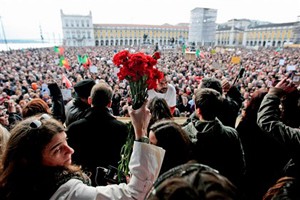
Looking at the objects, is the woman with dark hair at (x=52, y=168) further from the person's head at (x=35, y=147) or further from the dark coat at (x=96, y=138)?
the dark coat at (x=96, y=138)

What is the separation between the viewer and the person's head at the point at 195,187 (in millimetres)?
544

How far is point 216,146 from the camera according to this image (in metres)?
1.83

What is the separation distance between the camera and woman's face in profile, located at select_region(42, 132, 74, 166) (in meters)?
1.20

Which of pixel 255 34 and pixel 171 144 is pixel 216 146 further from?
pixel 255 34

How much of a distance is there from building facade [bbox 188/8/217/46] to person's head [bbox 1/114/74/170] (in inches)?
2600

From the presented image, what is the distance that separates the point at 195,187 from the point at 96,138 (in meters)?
1.82

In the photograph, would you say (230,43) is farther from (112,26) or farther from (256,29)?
(112,26)

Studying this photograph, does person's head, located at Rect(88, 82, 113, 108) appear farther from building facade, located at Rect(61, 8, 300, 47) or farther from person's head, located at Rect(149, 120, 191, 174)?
building facade, located at Rect(61, 8, 300, 47)

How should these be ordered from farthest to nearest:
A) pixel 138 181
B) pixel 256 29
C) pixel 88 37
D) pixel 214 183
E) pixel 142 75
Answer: pixel 88 37 < pixel 256 29 < pixel 142 75 < pixel 138 181 < pixel 214 183

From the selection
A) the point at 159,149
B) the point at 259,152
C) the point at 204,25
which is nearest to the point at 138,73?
the point at 159,149

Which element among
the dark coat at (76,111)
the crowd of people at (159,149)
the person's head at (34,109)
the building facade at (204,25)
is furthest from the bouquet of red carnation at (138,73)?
the building facade at (204,25)

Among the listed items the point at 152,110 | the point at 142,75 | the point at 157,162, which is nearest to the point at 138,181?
the point at 157,162

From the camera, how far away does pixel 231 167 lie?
1.93 metres

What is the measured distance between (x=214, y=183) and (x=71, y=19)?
87030 mm
